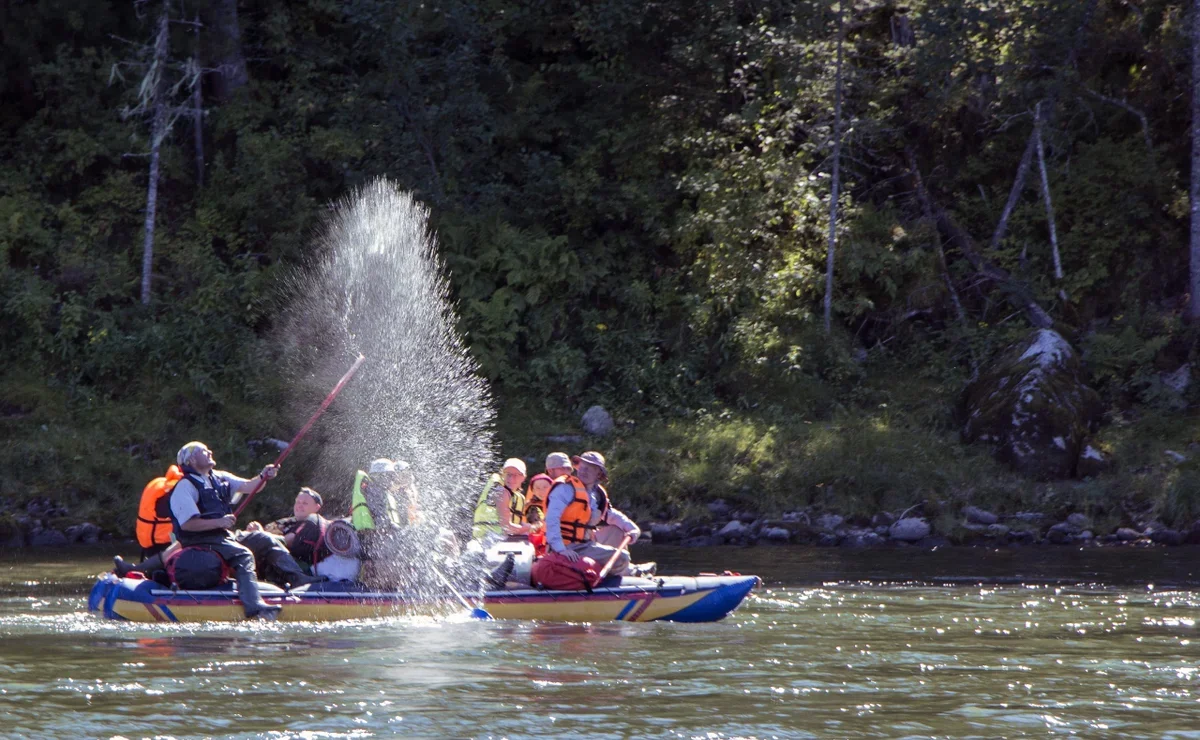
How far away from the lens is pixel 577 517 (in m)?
12.6

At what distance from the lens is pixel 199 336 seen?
22500 millimetres

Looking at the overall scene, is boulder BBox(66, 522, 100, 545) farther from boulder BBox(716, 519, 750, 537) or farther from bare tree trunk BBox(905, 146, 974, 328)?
bare tree trunk BBox(905, 146, 974, 328)

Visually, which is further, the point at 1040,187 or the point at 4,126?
the point at 4,126

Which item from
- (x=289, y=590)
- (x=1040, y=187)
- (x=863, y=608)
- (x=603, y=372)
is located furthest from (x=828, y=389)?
(x=289, y=590)

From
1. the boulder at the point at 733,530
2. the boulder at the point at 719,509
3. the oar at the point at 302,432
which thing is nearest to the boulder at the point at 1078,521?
the boulder at the point at 733,530

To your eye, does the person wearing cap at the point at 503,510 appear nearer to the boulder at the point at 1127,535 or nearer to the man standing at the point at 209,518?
the man standing at the point at 209,518

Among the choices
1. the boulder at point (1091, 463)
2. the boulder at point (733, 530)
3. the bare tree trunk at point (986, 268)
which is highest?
the bare tree trunk at point (986, 268)

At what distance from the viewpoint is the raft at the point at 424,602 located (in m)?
12.3

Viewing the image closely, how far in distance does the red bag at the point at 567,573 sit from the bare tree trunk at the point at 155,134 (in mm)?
12719

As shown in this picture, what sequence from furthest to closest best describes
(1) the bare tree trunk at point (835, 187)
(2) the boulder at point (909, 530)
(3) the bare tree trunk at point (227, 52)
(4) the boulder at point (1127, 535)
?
(3) the bare tree trunk at point (227, 52) → (1) the bare tree trunk at point (835, 187) → (2) the boulder at point (909, 530) → (4) the boulder at point (1127, 535)

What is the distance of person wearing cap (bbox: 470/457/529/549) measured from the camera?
13.4 meters

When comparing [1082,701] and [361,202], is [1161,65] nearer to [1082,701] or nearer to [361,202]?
[361,202]

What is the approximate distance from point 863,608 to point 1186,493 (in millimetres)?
7713

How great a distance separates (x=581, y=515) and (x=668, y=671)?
2.75m
